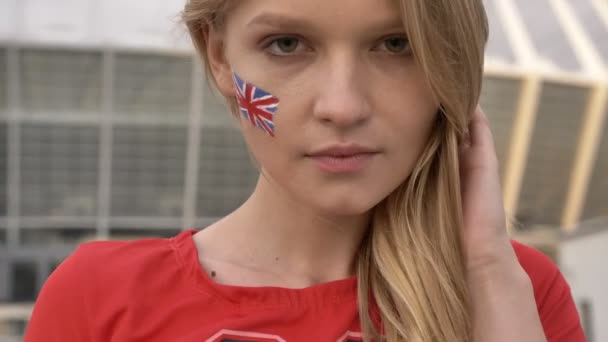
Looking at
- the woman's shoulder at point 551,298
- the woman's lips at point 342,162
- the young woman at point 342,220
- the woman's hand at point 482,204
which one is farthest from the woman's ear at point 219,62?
the woman's shoulder at point 551,298

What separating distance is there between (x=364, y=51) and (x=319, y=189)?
29cm

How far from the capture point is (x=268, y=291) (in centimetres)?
197

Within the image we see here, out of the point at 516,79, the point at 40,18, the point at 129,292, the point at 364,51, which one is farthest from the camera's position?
the point at 516,79

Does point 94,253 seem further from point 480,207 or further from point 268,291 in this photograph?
point 480,207

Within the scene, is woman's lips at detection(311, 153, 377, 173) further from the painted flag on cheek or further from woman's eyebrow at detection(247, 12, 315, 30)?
woman's eyebrow at detection(247, 12, 315, 30)

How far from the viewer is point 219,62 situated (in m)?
2.04

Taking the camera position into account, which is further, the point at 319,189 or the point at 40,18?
the point at 40,18

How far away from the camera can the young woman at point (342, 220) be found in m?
1.75

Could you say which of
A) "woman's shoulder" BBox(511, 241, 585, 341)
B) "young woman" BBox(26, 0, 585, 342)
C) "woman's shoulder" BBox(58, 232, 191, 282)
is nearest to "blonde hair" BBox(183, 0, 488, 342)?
"young woman" BBox(26, 0, 585, 342)

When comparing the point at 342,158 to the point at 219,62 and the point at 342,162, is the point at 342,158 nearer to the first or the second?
the point at 342,162

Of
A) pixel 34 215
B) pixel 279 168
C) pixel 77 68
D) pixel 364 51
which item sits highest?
pixel 364 51

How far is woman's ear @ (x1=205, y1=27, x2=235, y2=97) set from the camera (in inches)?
78.7

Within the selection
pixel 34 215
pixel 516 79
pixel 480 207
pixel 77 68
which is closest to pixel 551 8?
pixel 516 79

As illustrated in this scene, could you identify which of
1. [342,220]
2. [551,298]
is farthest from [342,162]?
[551,298]
